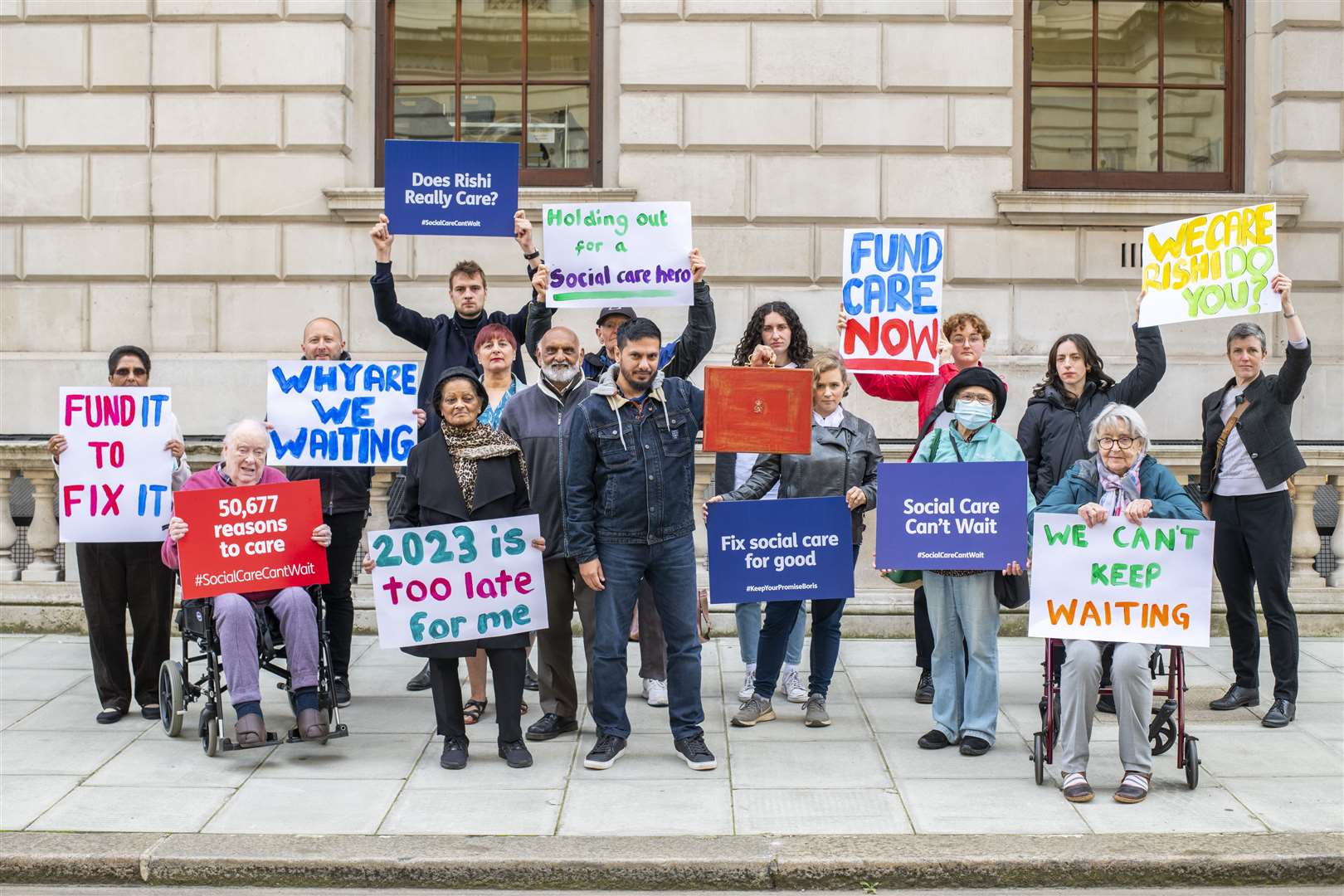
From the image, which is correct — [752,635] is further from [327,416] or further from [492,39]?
[492,39]

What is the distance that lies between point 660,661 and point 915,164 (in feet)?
19.7

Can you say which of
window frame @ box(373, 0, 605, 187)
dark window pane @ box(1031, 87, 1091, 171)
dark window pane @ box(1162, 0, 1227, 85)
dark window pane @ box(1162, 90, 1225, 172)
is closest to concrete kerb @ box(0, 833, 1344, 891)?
window frame @ box(373, 0, 605, 187)

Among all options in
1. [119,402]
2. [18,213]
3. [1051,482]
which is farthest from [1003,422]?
[18,213]

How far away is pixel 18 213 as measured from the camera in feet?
41.1

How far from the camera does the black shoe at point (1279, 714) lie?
24.4 feet

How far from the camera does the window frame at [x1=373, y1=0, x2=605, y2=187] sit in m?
12.7

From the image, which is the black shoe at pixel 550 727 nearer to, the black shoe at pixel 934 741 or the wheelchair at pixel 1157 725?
the black shoe at pixel 934 741

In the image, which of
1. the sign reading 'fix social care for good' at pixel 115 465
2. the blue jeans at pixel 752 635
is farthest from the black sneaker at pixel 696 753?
the sign reading 'fix social care for good' at pixel 115 465

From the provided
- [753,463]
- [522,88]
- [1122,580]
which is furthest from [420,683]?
[522,88]

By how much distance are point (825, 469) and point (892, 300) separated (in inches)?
52.3

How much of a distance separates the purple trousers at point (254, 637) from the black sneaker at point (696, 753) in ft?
5.87

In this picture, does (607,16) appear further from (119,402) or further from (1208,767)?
(1208,767)

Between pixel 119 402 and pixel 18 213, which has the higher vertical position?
pixel 18 213

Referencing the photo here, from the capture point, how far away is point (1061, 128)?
42.7 ft
